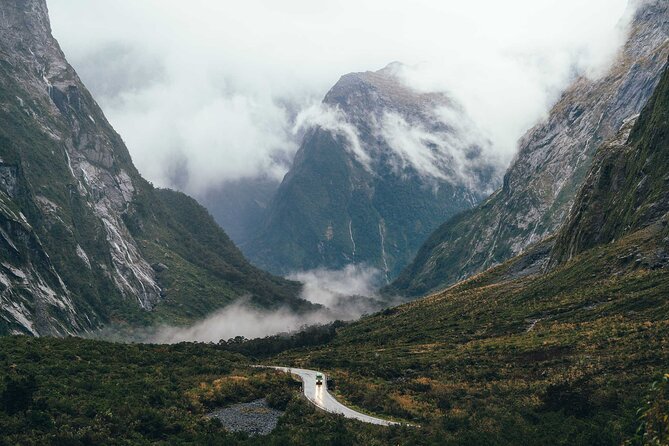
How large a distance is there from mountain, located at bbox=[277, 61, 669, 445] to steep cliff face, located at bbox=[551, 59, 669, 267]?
378mm

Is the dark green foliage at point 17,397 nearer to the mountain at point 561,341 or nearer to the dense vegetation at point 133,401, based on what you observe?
the dense vegetation at point 133,401

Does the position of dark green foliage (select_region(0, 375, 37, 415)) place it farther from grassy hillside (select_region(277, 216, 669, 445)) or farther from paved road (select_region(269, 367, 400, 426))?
grassy hillside (select_region(277, 216, 669, 445))

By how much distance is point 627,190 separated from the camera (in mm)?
155375

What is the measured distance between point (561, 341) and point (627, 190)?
76.4 m

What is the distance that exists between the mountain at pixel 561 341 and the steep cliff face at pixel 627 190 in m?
0.38

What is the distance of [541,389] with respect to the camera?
70.4 metres

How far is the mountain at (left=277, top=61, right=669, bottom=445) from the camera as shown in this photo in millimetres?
57931

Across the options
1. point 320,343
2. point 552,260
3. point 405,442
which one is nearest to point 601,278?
point 552,260

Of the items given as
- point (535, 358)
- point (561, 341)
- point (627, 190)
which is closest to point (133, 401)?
point (535, 358)

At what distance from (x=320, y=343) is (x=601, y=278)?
7599 centimetres

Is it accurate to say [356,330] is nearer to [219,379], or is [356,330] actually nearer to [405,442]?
[219,379]

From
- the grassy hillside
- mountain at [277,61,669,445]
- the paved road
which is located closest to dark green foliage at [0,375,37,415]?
the paved road

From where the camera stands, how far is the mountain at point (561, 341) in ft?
190

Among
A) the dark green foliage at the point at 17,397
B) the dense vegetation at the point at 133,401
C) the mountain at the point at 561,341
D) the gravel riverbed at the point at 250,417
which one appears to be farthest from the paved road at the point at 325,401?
the dark green foliage at the point at 17,397
